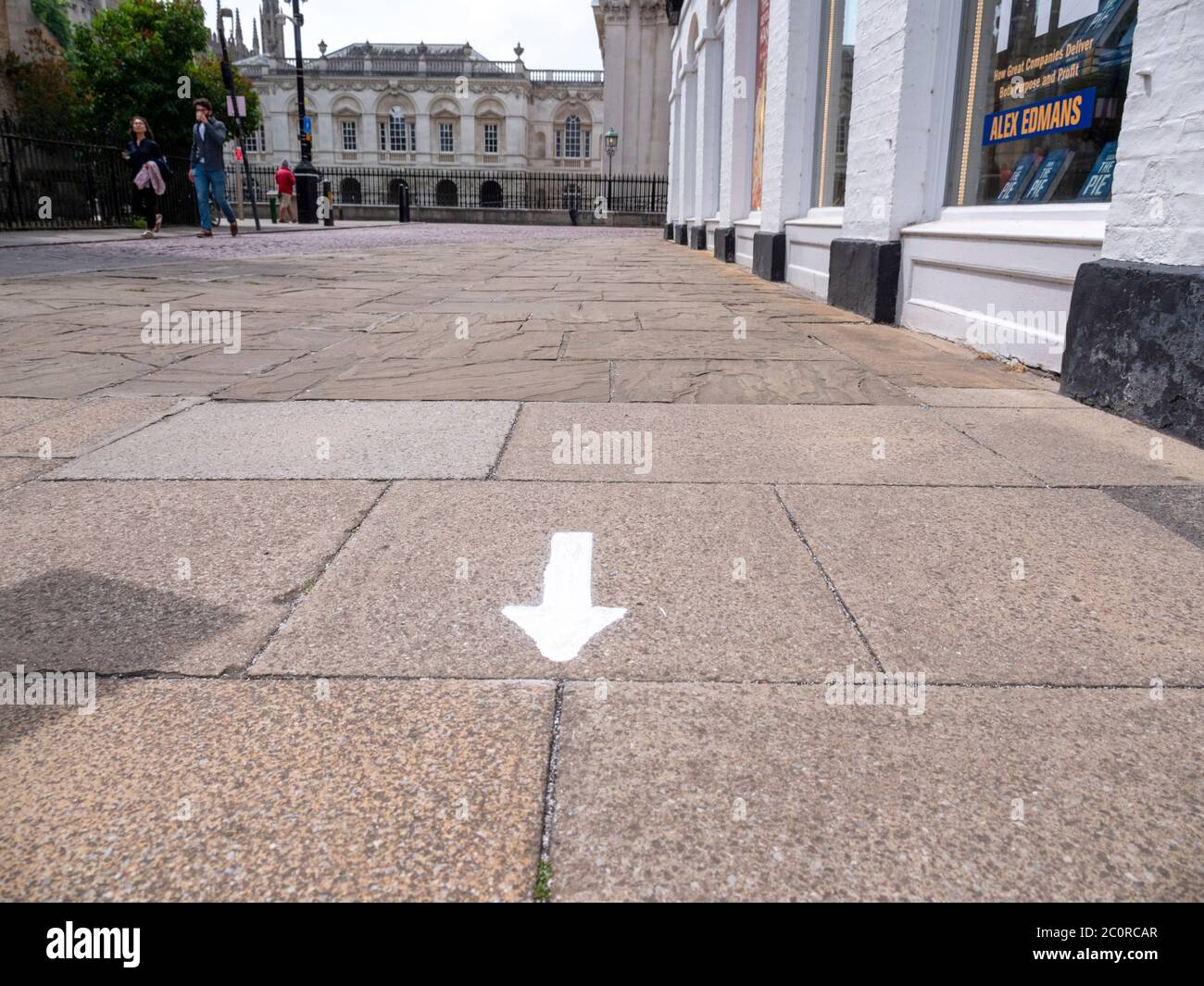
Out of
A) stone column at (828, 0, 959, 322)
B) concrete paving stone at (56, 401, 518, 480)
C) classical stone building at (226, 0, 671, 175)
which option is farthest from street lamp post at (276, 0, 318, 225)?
classical stone building at (226, 0, 671, 175)

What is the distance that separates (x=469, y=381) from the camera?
424 cm

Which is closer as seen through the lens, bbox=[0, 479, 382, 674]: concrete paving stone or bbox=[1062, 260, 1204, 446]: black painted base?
bbox=[0, 479, 382, 674]: concrete paving stone

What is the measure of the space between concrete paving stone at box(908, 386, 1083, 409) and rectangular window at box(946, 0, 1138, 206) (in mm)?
1051

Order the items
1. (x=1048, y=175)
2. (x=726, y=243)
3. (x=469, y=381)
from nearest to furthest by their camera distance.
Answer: (x=469, y=381) → (x=1048, y=175) → (x=726, y=243)

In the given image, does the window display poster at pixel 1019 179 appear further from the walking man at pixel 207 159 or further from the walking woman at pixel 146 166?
the walking woman at pixel 146 166

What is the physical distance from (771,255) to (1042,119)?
16.1 ft

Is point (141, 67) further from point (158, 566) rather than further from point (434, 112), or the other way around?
point (434, 112)

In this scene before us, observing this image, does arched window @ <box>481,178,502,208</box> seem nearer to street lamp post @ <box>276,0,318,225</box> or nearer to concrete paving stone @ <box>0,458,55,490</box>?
street lamp post @ <box>276,0,318,225</box>

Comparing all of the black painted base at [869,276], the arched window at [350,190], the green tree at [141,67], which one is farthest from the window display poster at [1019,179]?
the arched window at [350,190]

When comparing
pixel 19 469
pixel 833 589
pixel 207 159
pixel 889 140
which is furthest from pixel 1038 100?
pixel 207 159

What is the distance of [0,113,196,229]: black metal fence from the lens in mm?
14945

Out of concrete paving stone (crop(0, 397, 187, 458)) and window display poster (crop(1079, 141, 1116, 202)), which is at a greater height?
window display poster (crop(1079, 141, 1116, 202))

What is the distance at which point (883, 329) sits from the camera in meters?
6.07

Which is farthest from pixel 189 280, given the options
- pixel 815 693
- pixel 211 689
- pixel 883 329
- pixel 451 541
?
pixel 815 693
